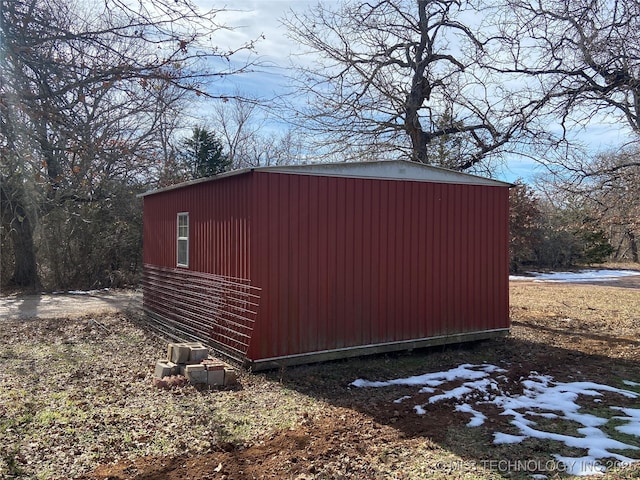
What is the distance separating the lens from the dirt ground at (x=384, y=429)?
11.3 feet

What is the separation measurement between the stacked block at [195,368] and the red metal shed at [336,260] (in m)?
0.46

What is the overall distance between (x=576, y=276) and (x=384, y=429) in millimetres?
19959

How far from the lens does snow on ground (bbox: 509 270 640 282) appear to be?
1977 centimetres

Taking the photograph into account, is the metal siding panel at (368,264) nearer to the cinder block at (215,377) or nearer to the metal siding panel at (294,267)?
the metal siding panel at (294,267)

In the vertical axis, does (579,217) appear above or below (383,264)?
above

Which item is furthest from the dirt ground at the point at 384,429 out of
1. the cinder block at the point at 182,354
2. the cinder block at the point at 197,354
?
the cinder block at the point at 182,354

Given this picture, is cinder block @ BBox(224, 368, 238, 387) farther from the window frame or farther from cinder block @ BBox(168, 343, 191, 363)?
the window frame

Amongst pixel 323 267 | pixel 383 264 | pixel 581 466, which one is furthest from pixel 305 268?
pixel 581 466

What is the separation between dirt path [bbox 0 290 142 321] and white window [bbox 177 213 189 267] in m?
3.23

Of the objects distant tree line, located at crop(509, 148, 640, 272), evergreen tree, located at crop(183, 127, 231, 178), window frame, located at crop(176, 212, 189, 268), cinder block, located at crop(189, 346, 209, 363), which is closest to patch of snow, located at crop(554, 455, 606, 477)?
cinder block, located at crop(189, 346, 209, 363)

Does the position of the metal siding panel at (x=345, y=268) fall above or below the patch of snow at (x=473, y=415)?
above

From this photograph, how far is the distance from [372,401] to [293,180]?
8.76 feet

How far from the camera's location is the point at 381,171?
6770mm

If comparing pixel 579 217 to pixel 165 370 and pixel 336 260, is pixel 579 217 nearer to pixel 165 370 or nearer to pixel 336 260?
pixel 336 260
